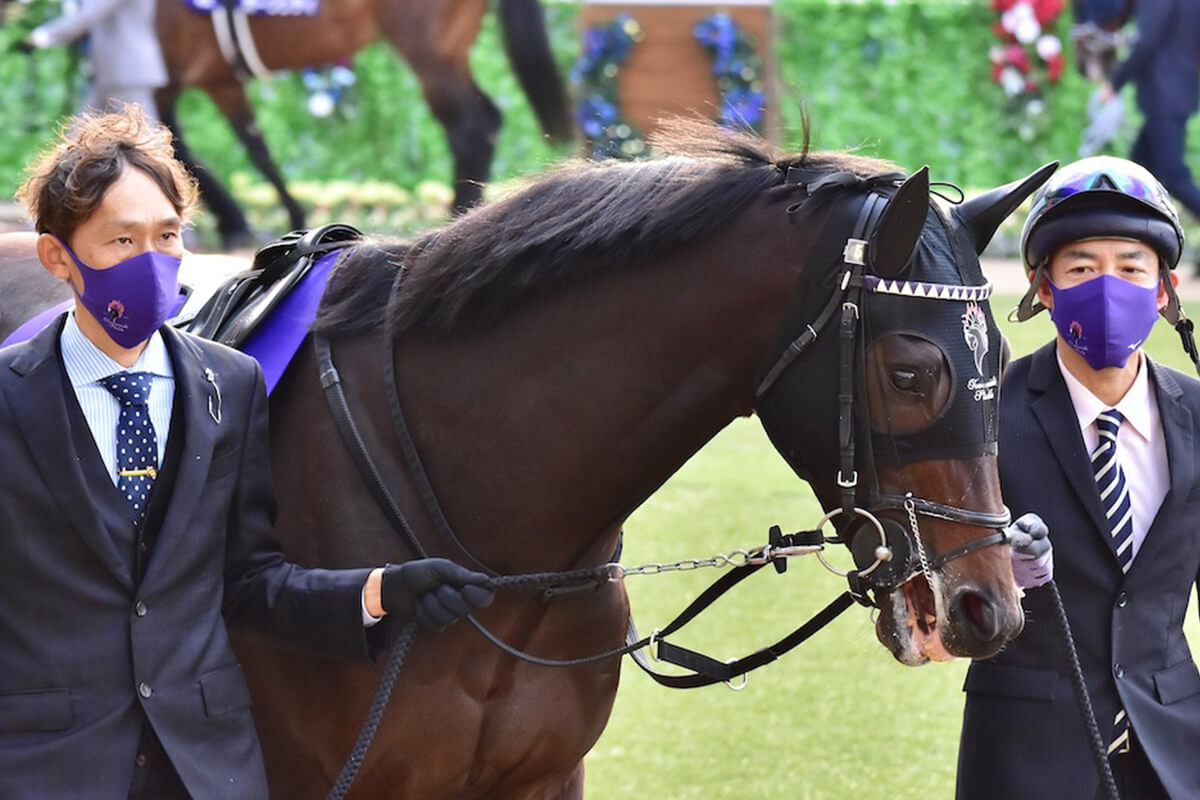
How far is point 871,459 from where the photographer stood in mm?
2395

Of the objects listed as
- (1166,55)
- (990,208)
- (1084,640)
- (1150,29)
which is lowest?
(1084,640)

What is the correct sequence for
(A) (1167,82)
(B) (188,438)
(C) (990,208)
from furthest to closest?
1. (A) (1167,82)
2. (C) (990,208)
3. (B) (188,438)

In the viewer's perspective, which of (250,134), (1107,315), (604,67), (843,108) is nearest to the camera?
(1107,315)

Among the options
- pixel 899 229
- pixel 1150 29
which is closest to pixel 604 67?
pixel 1150 29

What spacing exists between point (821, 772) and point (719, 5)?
10.3m

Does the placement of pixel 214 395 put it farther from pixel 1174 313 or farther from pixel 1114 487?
pixel 1174 313

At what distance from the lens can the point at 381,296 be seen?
2783 millimetres

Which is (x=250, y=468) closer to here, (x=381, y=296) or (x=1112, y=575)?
(x=381, y=296)

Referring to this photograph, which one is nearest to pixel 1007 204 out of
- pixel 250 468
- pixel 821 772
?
pixel 250 468

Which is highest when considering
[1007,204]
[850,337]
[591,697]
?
[1007,204]

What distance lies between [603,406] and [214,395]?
63 cm

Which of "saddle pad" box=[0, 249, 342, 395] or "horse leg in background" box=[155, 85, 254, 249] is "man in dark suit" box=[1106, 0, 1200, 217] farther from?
"saddle pad" box=[0, 249, 342, 395]

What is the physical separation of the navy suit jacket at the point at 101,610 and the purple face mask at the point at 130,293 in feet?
0.36

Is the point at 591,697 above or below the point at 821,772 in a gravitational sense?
above
